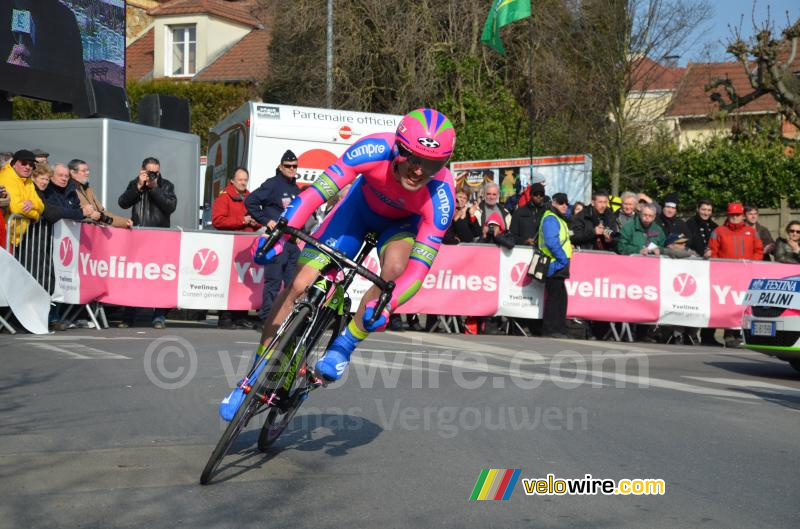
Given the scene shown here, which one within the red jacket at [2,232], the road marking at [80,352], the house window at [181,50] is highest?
the house window at [181,50]

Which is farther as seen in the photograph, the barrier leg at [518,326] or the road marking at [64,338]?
the barrier leg at [518,326]

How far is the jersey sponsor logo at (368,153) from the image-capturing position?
→ 278 inches

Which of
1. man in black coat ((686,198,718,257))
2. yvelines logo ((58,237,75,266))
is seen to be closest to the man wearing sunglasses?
yvelines logo ((58,237,75,266))

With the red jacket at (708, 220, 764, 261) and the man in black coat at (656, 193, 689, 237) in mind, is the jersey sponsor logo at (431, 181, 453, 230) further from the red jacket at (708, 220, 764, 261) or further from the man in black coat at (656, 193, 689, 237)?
the red jacket at (708, 220, 764, 261)

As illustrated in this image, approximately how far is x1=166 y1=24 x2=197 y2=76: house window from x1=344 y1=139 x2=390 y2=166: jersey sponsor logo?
51545 millimetres

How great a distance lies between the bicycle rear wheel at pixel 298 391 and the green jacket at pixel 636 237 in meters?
11.3

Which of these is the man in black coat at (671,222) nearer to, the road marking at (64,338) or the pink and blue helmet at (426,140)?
the road marking at (64,338)

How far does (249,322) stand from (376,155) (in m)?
9.48

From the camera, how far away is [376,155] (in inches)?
279

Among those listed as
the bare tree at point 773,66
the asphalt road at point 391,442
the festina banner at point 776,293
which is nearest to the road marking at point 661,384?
the asphalt road at point 391,442

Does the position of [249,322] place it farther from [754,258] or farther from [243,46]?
[243,46]

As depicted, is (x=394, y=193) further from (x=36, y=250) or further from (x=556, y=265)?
(x=556, y=265)

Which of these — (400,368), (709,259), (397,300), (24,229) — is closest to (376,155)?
(397,300)

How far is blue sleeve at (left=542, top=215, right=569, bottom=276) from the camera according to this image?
1634 cm
